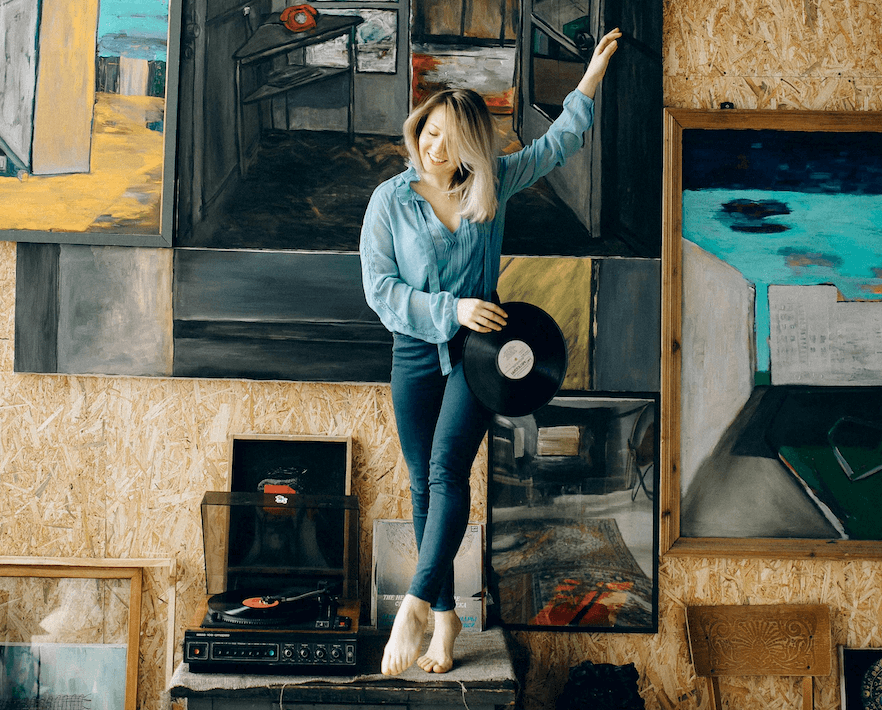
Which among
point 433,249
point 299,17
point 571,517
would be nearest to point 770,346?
point 571,517

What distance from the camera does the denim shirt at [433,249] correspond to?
5.49 feet

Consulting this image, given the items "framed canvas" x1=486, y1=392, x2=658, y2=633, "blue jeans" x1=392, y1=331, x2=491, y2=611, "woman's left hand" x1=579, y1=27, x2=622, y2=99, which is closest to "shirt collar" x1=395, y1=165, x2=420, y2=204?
"blue jeans" x1=392, y1=331, x2=491, y2=611

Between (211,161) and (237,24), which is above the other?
(237,24)

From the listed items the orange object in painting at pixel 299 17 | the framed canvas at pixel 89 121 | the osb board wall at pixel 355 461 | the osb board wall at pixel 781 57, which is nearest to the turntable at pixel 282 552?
the osb board wall at pixel 355 461

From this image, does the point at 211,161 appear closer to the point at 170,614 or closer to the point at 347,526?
the point at 347,526

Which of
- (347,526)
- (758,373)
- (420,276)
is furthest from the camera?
(758,373)

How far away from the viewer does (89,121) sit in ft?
6.98

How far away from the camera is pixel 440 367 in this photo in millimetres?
1778

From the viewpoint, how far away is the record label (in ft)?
5.32

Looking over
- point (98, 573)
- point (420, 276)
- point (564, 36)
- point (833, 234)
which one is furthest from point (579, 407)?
point (98, 573)

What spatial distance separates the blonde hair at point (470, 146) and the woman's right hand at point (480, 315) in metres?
0.25

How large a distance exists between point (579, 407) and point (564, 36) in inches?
43.8

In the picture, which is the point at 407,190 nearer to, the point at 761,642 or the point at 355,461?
the point at 355,461

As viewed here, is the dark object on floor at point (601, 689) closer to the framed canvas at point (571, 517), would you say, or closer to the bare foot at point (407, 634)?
the framed canvas at point (571, 517)
